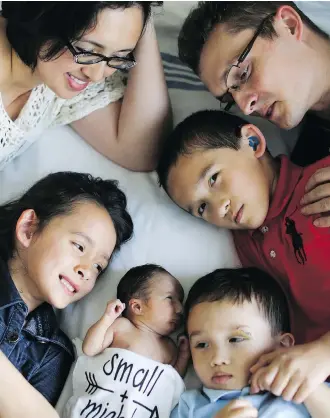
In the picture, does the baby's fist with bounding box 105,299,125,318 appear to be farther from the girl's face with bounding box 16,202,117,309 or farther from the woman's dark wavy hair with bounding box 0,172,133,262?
the woman's dark wavy hair with bounding box 0,172,133,262

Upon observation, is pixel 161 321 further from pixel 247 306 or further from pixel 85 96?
pixel 85 96

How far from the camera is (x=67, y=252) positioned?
4.37ft

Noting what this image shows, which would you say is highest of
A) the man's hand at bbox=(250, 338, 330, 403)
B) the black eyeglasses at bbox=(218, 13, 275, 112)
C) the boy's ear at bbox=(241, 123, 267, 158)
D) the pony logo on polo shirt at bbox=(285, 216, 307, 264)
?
the black eyeglasses at bbox=(218, 13, 275, 112)

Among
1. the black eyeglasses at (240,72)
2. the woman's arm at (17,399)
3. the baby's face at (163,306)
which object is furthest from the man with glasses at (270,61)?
the woman's arm at (17,399)

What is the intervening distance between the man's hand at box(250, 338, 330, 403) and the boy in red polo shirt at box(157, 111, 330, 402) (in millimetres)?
65

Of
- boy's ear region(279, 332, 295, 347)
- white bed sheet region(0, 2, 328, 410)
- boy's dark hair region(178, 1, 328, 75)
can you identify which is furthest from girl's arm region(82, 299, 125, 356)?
boy's dark hair region(178, 1, 328, 75)

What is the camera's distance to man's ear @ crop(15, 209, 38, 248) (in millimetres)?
1387

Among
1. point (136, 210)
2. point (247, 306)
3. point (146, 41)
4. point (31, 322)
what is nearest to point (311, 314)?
point (247, 306)

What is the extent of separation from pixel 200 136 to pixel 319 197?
1.08 ft

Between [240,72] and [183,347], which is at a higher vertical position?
[240,72]

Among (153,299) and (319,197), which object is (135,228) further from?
(319,197)

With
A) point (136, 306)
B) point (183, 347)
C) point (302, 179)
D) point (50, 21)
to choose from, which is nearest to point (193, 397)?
point (183, 347)

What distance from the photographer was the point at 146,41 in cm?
147

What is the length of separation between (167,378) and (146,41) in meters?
0.81
